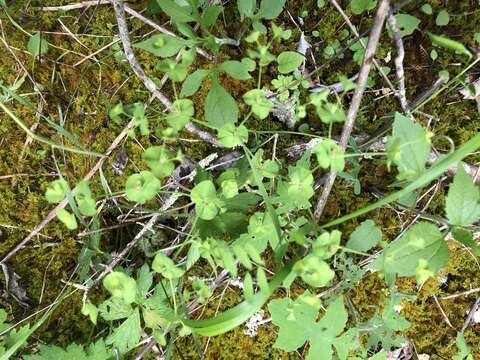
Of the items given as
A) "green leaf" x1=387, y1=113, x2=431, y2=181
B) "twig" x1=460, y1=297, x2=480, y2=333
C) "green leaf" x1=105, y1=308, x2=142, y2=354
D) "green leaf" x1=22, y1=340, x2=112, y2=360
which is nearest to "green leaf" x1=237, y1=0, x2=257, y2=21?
"green leaf" x1=387, y1=113, x2=431, y2=181

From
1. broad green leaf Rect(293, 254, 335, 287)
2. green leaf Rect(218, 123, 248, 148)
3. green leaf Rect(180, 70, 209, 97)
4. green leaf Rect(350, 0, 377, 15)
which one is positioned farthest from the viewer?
green leaf Rect(350, 0, 377, 15)

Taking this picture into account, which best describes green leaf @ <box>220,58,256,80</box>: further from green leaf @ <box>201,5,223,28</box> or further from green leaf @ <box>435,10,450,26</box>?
green leaf @ <box>435,10,450,26</box>

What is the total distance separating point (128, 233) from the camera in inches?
91.1

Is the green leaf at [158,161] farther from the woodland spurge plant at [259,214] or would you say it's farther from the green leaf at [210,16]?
the green leaf at [210,16]

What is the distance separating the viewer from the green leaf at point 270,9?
2080mm

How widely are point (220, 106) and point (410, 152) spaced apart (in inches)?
28.6

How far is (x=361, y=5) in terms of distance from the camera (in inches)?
84.5

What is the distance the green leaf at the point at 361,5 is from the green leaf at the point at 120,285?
1.41 metres

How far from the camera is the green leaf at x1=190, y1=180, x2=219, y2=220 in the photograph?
1676 mm

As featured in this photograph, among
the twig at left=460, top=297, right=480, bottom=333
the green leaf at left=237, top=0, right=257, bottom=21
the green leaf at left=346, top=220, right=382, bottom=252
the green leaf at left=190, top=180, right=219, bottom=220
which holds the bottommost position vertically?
the twig at left=460, top=297, right=480, bottom=333

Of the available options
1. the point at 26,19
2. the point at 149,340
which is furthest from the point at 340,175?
the point at 26,19

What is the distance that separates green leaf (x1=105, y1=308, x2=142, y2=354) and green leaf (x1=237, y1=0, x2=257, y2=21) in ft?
4.09

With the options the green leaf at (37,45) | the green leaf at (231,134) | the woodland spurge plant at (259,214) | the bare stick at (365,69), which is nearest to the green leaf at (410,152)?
the woodland spurge plant at (259,214)

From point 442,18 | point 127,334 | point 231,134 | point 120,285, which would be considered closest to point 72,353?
point 127,334
